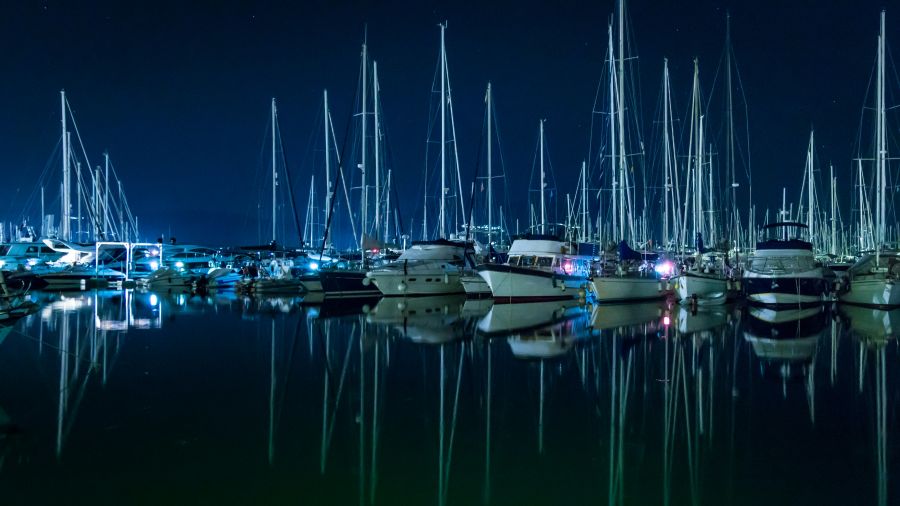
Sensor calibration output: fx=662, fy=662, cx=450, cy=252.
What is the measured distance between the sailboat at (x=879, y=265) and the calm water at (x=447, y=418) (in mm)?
12196

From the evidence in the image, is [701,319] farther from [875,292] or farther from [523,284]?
[875,292]

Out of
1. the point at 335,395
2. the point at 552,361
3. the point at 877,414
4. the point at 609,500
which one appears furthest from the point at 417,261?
the point at 609,500

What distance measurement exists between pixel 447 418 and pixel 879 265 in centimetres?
2991

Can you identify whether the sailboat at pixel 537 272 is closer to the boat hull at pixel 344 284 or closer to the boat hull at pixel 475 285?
the boat hull at pixel 475 285

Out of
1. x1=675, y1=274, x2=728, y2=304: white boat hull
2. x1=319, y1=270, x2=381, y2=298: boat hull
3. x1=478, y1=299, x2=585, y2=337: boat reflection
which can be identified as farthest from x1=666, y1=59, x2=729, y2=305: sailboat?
x1=319, y1=270, x2=381, y2=298: boat hull

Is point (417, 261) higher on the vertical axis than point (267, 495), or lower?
higher

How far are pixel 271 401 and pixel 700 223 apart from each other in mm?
36867

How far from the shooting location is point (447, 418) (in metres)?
9.64

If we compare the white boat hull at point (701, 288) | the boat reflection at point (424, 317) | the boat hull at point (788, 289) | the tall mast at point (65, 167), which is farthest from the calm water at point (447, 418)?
the tall mast at point (65, 167)

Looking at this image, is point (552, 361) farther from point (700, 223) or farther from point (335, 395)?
point (700, 223)

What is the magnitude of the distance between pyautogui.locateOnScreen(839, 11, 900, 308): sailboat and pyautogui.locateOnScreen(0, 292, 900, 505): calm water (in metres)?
12.2

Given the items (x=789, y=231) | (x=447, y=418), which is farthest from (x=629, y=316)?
(x=789, y=231)

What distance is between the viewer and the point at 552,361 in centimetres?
1478

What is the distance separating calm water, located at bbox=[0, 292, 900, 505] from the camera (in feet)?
22.2
